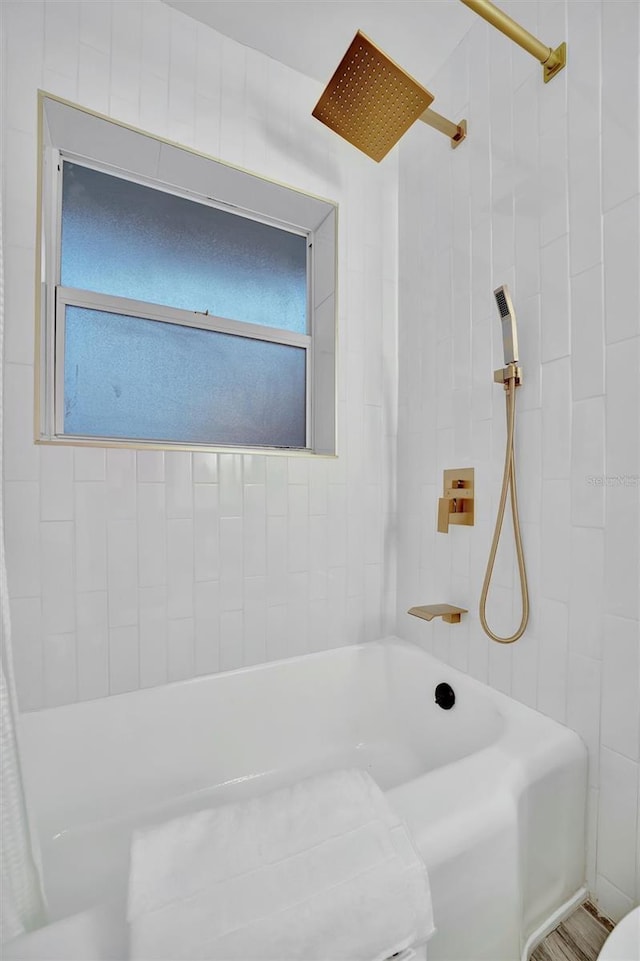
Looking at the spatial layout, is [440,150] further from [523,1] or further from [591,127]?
[591,127]

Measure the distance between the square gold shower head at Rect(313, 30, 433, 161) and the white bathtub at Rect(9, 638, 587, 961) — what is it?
1741 mm

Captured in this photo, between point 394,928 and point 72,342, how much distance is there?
5.50ft

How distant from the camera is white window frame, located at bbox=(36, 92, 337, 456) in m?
1.36

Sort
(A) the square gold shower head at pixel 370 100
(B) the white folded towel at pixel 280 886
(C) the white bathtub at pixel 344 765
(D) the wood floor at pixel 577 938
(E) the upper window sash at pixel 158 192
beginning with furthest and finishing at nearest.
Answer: (E) the upper window sash at pixel 158 192 < (A) the square gold shower head at pixel 370 100 < (D) the wood floor at pixel 577 938 < (C) the white bathtub at pixel 344 765 < (B) the white folded towel at pixel 280 886

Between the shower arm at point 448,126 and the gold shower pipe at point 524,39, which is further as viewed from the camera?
the shower arm at point 448,126

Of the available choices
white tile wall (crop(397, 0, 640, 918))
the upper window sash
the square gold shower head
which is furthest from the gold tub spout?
the square gold shower head

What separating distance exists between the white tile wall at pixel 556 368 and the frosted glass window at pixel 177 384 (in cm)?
61

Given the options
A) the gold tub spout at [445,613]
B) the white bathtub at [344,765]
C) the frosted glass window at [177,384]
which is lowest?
the white bathtub at [344,765]

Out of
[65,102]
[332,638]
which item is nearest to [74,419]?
[65,102]

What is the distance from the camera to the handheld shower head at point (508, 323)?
119 cm

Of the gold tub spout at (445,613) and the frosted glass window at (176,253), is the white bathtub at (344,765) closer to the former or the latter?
the gold tub spout at (445,613)

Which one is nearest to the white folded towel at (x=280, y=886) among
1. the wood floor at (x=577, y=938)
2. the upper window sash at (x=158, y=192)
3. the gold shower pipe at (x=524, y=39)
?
the wood floor at (x=577, y=938)

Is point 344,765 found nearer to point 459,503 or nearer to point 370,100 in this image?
point 459,503

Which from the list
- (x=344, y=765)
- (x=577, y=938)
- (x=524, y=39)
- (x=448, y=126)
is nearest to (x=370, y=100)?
(x=448, y=126)
